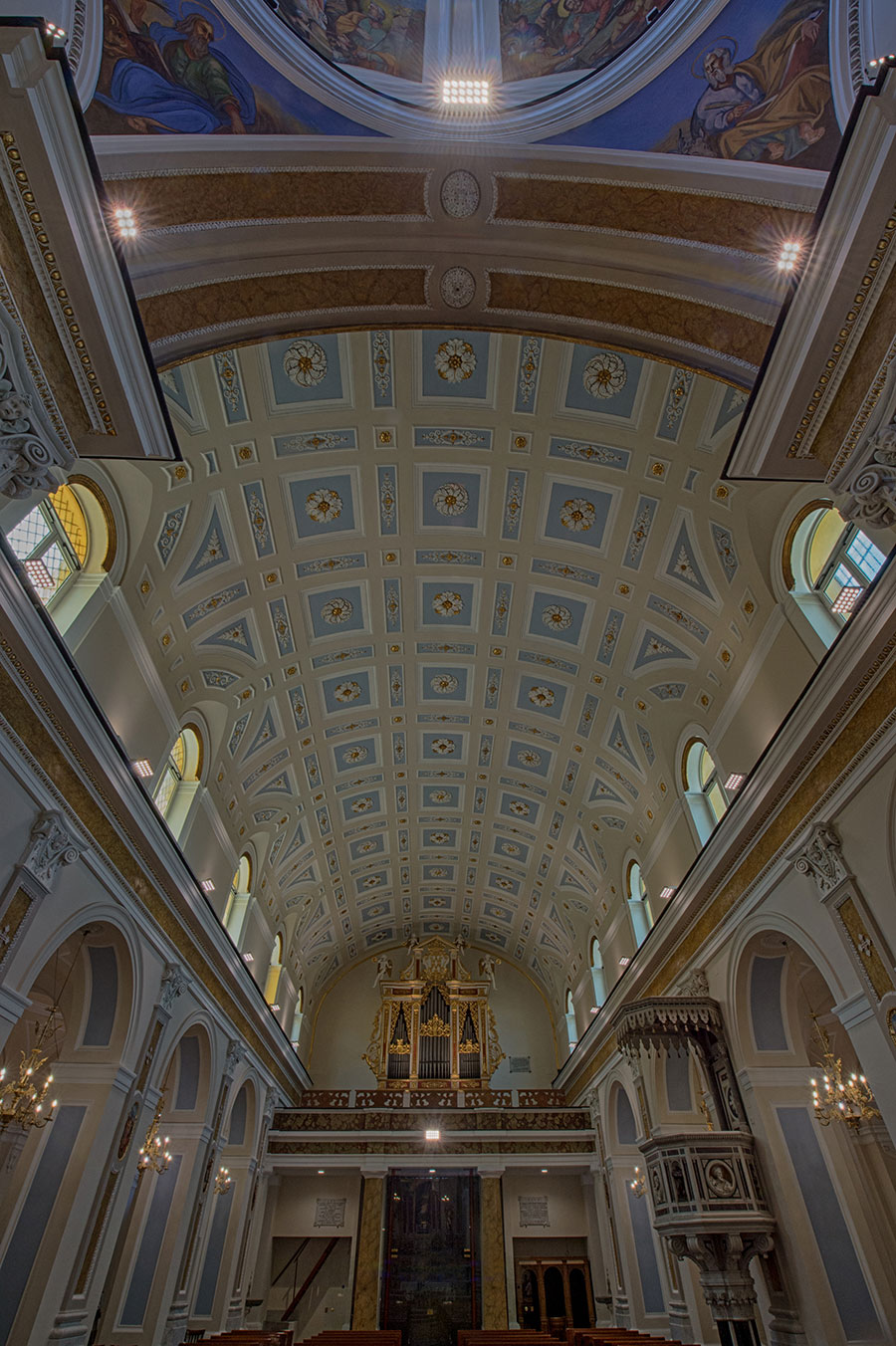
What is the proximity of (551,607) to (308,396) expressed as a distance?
19.4 ft

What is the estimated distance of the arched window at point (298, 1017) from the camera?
2302 centimetres

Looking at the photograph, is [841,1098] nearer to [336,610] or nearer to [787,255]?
[787,255]

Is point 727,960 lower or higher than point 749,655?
lower

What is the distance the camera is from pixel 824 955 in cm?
860

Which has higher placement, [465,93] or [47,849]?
[465,93]

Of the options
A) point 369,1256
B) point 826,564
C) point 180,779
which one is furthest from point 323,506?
point 369,1256

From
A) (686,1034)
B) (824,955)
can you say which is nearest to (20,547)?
(824,955)

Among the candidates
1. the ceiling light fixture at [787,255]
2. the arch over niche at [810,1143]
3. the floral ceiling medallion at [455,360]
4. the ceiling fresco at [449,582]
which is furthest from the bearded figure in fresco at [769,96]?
the arch over niche at [810,1143]

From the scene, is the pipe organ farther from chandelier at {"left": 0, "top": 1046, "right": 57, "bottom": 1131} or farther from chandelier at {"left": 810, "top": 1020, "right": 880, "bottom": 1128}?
chandelier at {"left": 0, "top": 1046, "right": 57, "bottom": 1131}

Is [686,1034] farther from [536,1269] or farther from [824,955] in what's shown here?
[536,1269]

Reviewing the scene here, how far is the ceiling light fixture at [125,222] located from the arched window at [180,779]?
811 centimetres

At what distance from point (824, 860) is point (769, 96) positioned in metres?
7.58

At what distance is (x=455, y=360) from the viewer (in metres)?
10.9

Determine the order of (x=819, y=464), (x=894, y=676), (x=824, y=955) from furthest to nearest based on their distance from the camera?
(x=824, y=955), (x=894, y=676), (x=819, y=464)
